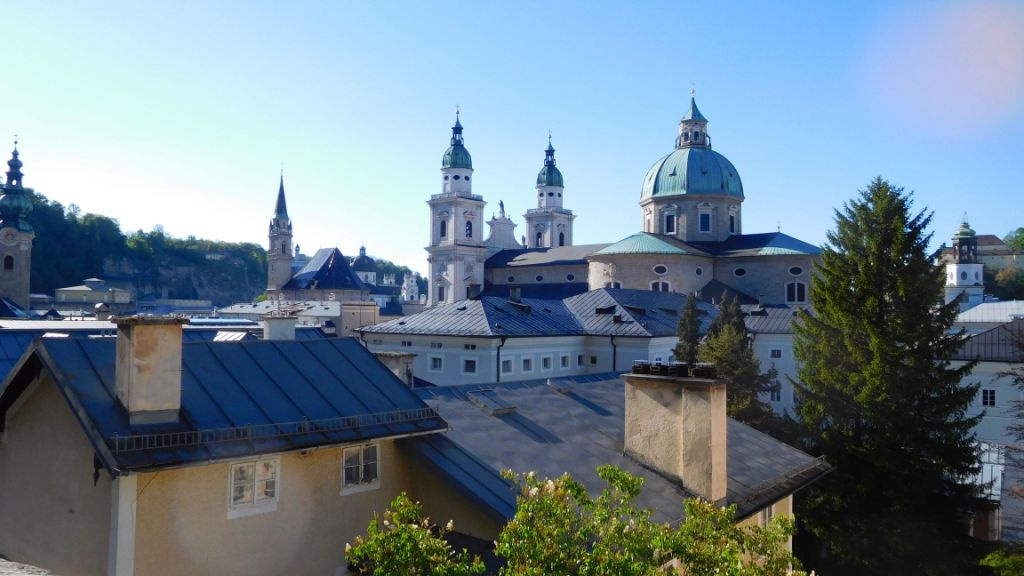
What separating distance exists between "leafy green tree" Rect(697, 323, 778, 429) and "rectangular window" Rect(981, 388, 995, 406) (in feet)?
36.0

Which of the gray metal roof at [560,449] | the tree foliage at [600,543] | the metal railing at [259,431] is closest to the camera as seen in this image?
the tree foliage at [600,543]

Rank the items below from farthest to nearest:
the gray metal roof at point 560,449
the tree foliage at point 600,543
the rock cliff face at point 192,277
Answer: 1. the rock cliff face at point 192,277
2. the gray metal roof at point 560,449
3. the tree foliage at point 600,543

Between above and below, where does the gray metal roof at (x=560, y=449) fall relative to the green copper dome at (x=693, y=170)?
below

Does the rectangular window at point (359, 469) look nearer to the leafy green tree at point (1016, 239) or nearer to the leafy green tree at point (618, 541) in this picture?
the leafy green tree at point (618, 541)

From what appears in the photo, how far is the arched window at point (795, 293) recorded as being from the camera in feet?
164

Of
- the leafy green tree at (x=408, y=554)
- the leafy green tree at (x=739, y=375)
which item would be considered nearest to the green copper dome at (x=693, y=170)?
the leafy green tree at (x=739, y=375)

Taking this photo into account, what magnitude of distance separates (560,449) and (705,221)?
4916 cm

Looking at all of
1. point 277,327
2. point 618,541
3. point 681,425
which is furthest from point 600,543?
point 277,327

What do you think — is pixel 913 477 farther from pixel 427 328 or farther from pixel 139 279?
pixel 139 279

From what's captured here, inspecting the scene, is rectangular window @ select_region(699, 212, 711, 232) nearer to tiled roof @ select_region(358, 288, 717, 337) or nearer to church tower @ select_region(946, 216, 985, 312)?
tiled roof @ select_region(358, 288, 717, 337)

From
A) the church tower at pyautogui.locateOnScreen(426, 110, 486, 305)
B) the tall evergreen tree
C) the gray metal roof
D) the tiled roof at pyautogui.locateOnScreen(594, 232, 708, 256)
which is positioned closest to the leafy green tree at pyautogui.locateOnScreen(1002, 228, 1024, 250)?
the tiled roof at pyautogui.locateOnScreen(594, 232, 708, 256)

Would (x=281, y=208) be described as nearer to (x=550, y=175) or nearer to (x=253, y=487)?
(x=550, y=175)

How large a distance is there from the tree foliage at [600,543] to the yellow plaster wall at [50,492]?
10.5 feet

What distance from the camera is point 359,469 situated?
8.77 meters
